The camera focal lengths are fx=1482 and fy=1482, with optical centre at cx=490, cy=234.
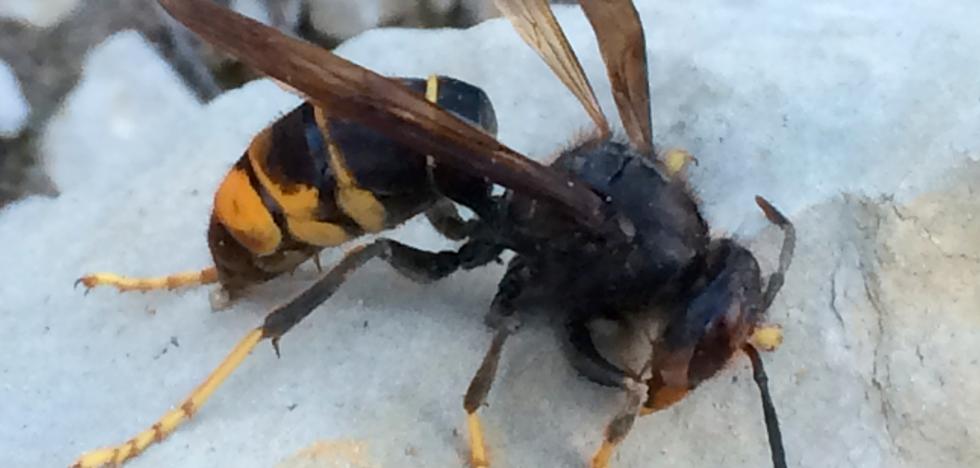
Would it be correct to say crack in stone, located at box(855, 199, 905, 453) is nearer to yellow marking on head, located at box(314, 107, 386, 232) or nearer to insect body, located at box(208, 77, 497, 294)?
insect body, located at box(208, 77, 497, 294)

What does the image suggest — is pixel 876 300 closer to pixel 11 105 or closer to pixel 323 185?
pixel 323 185

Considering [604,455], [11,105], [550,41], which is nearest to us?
[604,455]

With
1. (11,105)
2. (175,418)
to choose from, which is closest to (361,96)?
(175,418)

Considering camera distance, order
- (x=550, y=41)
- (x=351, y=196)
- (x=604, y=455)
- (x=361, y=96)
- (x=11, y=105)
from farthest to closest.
→ (x=11, y=105)
(x=550, y=41)
(x=351, y=196)
(x=604, y=455)
(x=361, y=96)

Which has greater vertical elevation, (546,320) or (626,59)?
(626,59)

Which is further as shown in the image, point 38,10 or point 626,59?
point 38,10

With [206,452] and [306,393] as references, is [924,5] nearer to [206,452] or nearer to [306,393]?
[306,393]

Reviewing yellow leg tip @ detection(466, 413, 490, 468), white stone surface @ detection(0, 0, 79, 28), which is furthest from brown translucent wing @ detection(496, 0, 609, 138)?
white stone surface @ detection(0, 0, 79, 28)

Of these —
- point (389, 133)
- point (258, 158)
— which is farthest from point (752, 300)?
point (258, 158)
